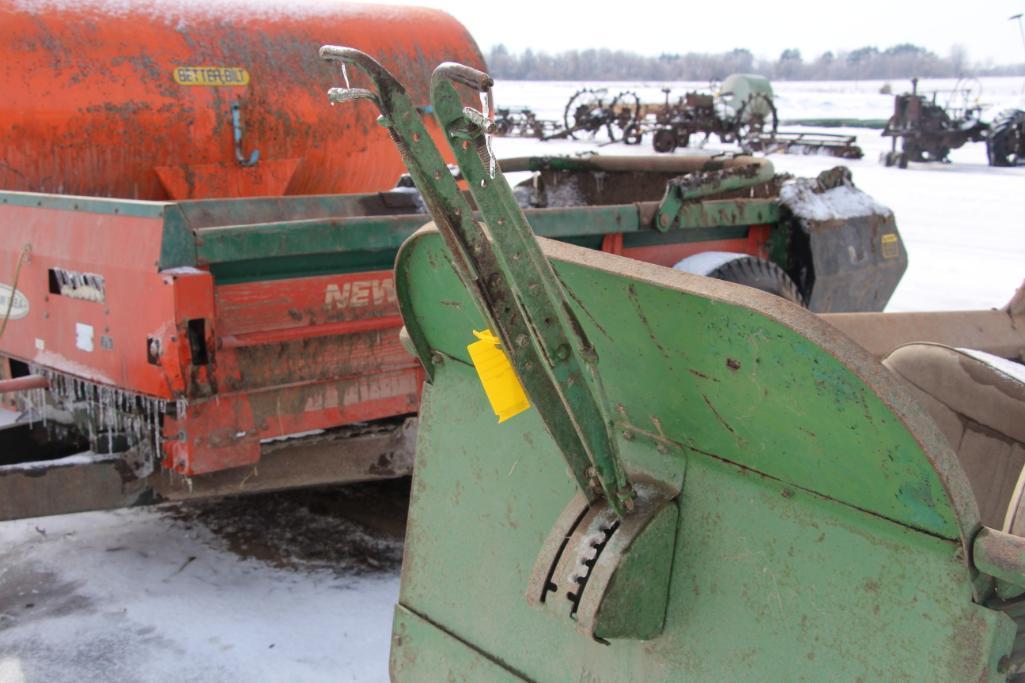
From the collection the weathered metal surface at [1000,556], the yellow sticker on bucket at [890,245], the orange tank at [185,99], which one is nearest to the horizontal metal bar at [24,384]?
the orange tank at [185,99]

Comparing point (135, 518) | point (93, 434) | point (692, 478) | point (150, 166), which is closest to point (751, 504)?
point (692, 478)

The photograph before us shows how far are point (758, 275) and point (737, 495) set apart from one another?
7.92 ft

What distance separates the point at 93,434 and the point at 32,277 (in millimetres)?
508

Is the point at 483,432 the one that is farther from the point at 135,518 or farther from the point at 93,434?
the point at 135,518

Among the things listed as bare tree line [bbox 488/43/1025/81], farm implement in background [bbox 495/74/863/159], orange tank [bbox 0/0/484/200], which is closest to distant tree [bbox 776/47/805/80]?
bare tree line [bbox 488/43/1025/81]

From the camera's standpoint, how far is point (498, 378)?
1691mm

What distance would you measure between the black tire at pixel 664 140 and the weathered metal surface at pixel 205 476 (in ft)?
58.2

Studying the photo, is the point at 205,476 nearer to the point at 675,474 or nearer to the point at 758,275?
the point at 675,474

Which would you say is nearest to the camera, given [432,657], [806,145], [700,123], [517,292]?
[517,292]

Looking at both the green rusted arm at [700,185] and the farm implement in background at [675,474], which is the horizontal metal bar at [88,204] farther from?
the green rusted arm at [700,185]

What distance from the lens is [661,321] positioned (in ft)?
5.26

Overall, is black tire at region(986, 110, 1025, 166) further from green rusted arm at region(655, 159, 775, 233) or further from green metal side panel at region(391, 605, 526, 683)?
green metal side panel at region(391, 605, 526, 683)

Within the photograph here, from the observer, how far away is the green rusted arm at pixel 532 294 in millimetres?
1349

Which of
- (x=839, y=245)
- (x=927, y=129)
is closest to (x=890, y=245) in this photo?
(x=839, y=245)
